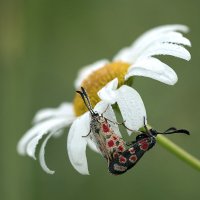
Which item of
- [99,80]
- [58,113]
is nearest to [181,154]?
[99,80]

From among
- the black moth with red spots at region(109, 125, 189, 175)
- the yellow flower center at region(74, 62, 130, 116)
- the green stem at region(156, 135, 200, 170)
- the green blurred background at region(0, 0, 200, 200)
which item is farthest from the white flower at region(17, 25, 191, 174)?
the green blurred background at region(0, 0, 200, 200)

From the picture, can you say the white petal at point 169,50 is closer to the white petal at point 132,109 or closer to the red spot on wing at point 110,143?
the white petal at point 132,109

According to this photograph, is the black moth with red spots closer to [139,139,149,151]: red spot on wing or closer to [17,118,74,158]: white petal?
[139,139,149,151]: red spot on wing

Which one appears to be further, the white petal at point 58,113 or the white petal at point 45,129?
the white petal at point 58,113

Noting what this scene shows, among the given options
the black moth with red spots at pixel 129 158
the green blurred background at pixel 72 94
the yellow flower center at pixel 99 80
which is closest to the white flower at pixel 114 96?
the yellow flower center at pixel 99 80

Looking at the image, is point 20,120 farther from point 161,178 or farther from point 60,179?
point 161,178

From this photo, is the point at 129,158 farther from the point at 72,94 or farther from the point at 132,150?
the point at 72,94
